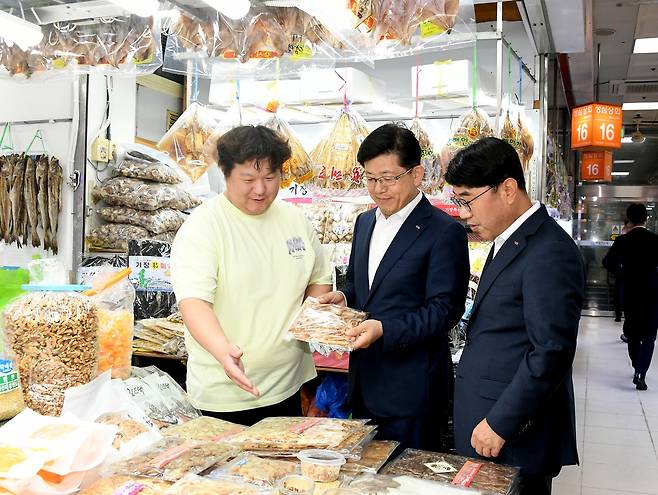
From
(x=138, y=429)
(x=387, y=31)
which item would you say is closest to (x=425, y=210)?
(x=387, y=31)

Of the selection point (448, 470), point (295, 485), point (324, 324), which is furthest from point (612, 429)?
point (295, 485)

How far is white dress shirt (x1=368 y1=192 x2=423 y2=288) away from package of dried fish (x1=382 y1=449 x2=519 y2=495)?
3.29 feet

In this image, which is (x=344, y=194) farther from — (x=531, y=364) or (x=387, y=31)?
(x=531, y=364)

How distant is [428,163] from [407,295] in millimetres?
1389

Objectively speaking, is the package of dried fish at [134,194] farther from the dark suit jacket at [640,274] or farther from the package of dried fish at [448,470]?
the dark suit jacket at [640,274]

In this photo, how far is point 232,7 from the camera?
2.62 m

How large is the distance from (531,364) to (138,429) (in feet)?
3.87

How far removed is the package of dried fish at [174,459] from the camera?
4.55 ft

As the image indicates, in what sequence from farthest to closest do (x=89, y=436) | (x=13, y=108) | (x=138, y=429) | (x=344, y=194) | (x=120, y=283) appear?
(x=13, y=108) < (x=344, y=194) < (x=120, y=283) < (x=138, y=429) < (x=89, y=436)

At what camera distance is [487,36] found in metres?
3.68

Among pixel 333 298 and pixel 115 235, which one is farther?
pixel 115 235

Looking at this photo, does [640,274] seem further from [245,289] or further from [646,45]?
[245,289]

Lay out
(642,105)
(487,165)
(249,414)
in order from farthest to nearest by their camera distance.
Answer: (642,105) → (249,414) → (487,165)

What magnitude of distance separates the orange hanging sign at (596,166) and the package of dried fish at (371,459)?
38.5 ft
